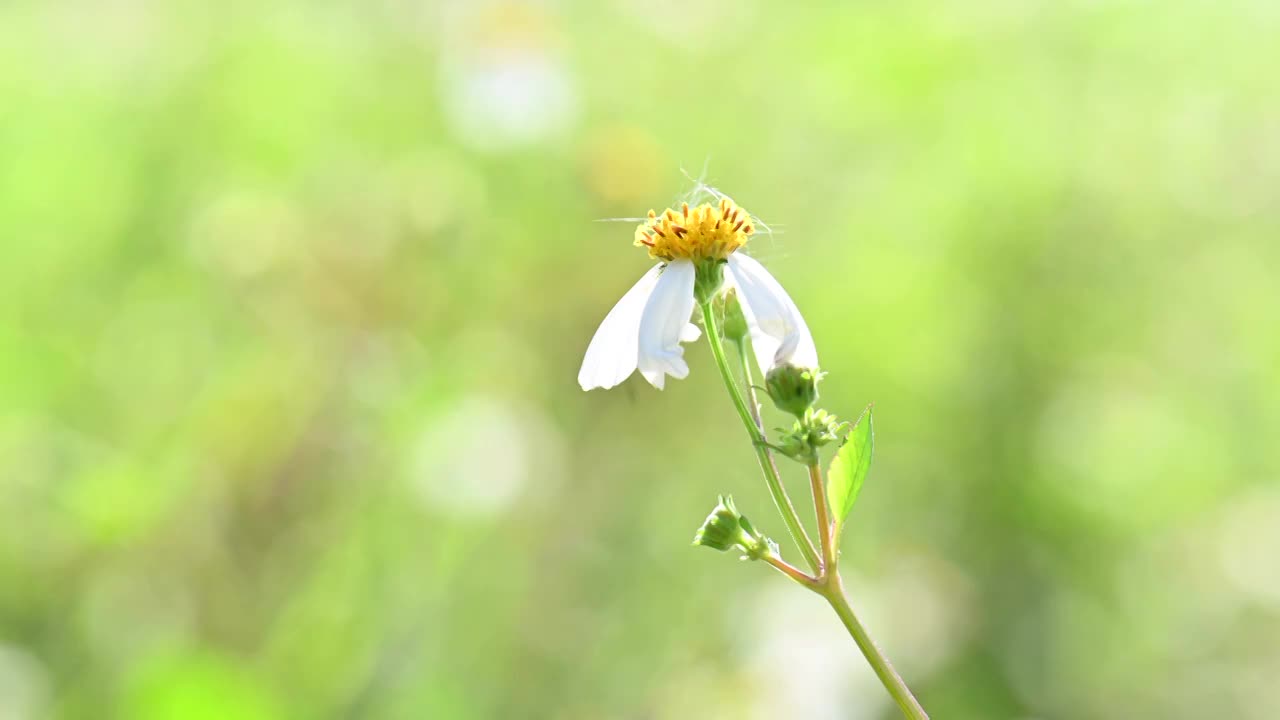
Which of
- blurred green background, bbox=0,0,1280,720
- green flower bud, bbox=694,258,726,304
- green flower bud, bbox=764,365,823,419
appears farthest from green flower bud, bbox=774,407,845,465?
blurred green background, bbox=0,0,1280,720

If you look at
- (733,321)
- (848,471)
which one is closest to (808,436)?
(848,471)

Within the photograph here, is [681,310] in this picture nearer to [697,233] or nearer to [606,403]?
[697,233]

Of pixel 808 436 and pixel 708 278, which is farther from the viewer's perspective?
pixel 708 278

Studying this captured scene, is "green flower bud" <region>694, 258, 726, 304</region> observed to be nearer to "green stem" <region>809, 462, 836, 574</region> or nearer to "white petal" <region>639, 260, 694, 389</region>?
"white petal" <region>639, 260, 694, 389</region>

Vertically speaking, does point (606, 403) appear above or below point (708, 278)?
above

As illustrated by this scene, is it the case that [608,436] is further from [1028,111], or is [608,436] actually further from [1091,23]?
[1091,23]

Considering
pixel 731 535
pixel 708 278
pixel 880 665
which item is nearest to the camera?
pixel 880 665

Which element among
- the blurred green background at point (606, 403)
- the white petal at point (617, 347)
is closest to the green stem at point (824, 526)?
the white petal at point (617, 347)
